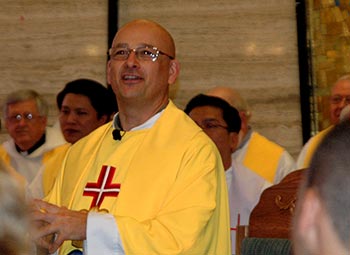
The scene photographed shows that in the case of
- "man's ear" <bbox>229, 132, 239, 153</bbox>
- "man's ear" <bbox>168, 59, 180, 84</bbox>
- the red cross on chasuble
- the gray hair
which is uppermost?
"man's ear" <bbox>168, 59, 180, 84</bbox>

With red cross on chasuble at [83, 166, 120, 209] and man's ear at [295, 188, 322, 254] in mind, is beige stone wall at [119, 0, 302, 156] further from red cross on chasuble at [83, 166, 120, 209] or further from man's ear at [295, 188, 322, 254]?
man's ear at [295, 188, 322, 254]

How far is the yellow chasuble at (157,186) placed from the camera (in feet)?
11.1

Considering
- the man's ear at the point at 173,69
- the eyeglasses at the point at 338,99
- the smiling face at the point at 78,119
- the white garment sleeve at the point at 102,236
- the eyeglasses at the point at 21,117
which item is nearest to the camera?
the white garment sleeve at the point at 102,236

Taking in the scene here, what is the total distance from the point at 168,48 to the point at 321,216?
9.32 feet

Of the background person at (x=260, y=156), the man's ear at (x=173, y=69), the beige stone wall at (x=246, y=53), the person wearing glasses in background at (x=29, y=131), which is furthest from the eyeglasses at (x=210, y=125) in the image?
the beige stone wall at (x=246, y=53)

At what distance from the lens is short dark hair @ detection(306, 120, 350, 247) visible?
3.97 ft

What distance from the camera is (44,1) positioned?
770 centimetres

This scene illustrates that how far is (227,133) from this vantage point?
213 inches

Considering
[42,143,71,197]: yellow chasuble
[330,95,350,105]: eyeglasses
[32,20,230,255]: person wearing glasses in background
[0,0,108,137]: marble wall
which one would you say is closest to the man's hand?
[32,20,230,255]: person wearing glasses in background

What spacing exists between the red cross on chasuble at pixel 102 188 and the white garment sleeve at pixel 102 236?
349 millimetres

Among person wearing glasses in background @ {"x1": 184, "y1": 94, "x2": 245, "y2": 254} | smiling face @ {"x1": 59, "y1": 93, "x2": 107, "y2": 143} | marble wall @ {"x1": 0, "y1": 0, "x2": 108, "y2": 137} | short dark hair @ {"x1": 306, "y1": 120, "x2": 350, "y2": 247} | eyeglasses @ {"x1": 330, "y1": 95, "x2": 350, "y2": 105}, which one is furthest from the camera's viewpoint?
marble wall @ {"x1": 0, "y1": 0, "x2": 108, "y2": 137}

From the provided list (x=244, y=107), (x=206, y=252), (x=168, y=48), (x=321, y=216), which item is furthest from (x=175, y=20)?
(x=321, y=216)

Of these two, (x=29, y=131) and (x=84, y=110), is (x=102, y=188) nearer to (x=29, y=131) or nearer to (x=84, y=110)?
(x=84, y=110)

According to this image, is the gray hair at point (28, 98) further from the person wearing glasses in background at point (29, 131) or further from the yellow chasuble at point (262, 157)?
the yellow chasuble at point (262, 157)
